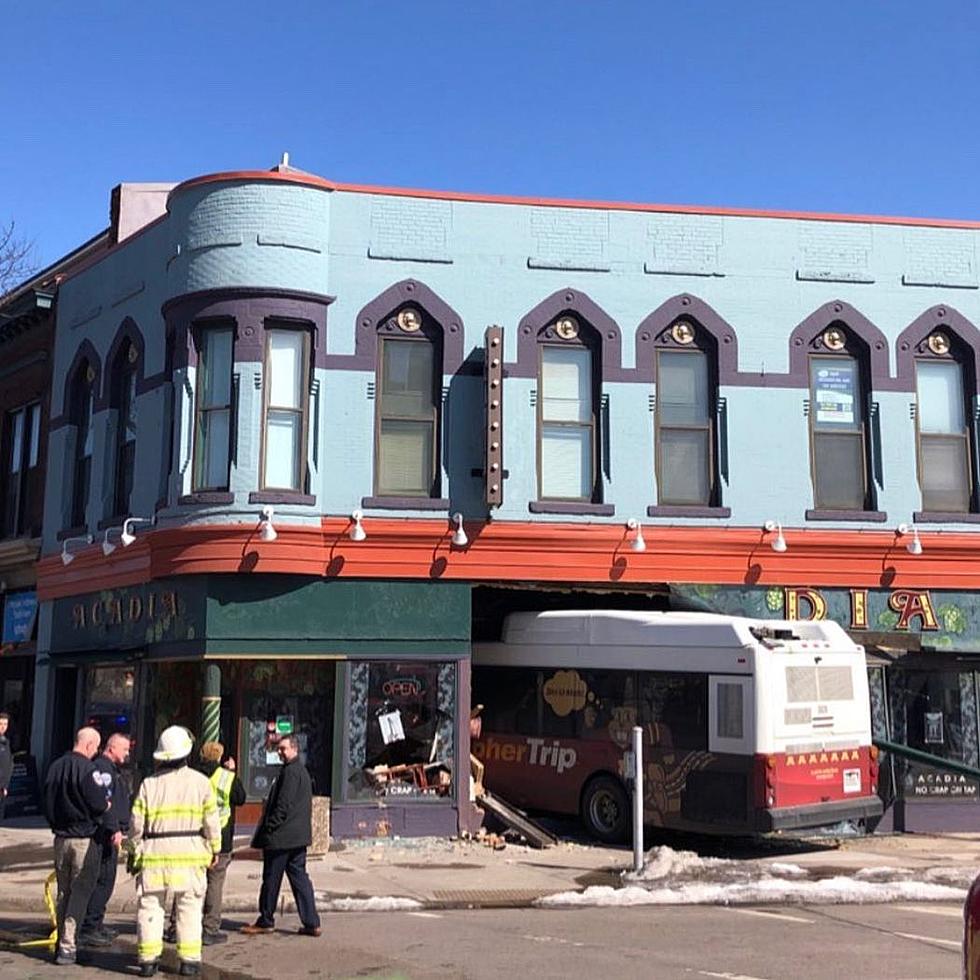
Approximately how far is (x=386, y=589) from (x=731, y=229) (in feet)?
22.9

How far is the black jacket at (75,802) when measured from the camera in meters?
9.84

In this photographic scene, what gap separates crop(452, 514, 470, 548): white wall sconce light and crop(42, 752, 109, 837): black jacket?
695 cm

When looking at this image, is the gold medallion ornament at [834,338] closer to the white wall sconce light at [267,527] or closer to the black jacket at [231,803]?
the white wall sconce light at [267,527]

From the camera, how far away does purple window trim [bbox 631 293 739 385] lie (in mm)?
17156

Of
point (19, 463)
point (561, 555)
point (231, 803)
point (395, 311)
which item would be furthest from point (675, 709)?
point (19, 463)

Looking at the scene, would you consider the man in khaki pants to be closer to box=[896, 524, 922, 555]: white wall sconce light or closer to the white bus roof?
the white bus roof

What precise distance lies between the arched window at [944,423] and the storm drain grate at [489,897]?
8471mm

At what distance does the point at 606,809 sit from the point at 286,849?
646 centimetres

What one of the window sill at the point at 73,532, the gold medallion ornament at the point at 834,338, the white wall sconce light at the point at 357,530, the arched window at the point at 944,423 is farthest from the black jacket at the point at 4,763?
the arched window at the point at 944,423

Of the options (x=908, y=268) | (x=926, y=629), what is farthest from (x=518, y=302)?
(x=926, y=629)

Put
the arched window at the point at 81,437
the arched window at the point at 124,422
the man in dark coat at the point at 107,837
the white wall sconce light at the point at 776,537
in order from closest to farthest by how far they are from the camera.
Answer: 1. the man in dark coat at the point at 107,837
2. the white wall sconce light at the point at 776,537
3. the arched window at the point at 124,422
4. the arched window at the point at 81,437

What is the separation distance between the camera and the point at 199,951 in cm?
883

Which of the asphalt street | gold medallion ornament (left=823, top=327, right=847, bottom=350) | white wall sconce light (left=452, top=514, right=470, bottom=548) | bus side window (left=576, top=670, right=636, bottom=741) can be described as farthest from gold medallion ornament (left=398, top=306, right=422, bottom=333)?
the asphalt street

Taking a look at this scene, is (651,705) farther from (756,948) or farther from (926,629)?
(756,948)
